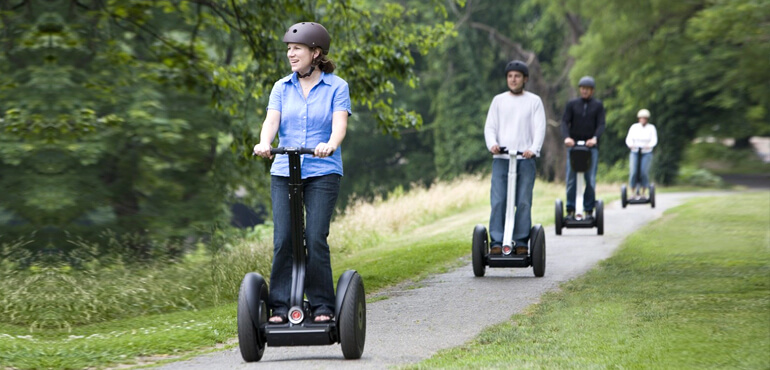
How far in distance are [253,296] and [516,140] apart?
526 centimetres

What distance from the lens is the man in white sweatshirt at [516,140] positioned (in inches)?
447

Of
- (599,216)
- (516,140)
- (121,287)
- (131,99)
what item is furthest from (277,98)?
(599,216)

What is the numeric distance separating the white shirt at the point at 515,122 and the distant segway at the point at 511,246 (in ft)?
0.59

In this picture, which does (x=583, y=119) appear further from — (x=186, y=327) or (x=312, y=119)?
(x=312, y=119)

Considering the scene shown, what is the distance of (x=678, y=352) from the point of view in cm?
698

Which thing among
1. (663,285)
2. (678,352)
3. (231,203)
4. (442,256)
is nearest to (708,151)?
(231,203)

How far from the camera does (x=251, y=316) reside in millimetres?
6789

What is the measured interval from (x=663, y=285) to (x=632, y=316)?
216 centimetres

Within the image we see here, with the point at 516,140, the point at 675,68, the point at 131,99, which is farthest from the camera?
the point at 675,68

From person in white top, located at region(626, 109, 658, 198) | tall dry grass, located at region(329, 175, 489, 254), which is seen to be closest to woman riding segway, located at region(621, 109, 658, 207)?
person in white top, located at region(626, 109, 658, 198)

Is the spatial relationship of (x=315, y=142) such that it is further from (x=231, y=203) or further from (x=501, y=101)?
(x=231, y=203)

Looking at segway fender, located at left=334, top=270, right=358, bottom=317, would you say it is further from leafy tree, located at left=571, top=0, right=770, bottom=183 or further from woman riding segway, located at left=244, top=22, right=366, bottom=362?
leafy tree, located at left=571, top=0, right=770, bottom=183

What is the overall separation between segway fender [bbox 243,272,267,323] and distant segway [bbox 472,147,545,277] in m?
Answer: 4.69

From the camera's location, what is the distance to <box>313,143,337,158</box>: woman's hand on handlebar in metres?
6.49
